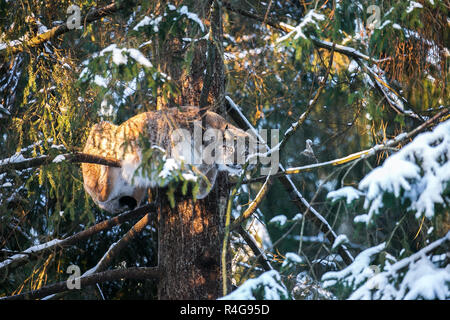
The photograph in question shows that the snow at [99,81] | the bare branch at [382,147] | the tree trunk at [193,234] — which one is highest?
the snow at [99,81]

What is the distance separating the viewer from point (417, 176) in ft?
9.87

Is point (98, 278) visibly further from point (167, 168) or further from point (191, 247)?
point (167, 168)

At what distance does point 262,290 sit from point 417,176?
116cm

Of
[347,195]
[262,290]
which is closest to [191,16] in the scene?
[347,195]

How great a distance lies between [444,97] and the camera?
185 inches

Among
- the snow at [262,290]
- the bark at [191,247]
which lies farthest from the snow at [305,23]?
the snow at [262,290]

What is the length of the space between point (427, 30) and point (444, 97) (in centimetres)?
59

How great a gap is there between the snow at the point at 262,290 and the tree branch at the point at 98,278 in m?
1.37

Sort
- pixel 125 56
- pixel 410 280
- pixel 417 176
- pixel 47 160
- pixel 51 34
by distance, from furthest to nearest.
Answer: pixel 51 34 < pixel 47 160 < pixel 125 56 < pixel 410 280 < pixel 417 176

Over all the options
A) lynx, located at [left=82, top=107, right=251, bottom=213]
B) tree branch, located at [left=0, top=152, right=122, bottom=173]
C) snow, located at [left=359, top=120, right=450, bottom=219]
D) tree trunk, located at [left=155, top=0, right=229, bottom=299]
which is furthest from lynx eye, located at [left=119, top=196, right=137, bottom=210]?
snow, located at [left=359, top=120, right=450, bottom=219]

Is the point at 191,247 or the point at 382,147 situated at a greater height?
the point at 382,147

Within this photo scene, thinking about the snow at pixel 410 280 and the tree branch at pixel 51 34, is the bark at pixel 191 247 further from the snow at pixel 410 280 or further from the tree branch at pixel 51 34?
the tree branch at pixel 51 34

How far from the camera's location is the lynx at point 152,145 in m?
4.71

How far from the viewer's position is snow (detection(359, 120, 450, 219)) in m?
2.98
